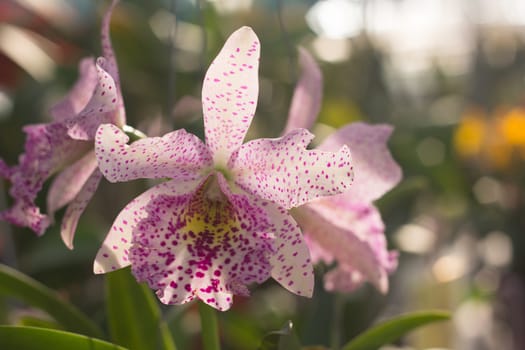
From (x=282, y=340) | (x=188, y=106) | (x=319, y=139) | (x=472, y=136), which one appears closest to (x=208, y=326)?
(x=282, y=340)

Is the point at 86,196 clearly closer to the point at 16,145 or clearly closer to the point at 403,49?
the point at 16,145

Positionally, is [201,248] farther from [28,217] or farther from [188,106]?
[188,106]

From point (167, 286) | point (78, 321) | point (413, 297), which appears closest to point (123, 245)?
point (167, 286)

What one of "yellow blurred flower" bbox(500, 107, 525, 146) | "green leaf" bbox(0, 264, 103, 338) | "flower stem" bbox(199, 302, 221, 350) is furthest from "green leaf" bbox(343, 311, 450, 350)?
"yellow blurred flower" bbox(500, 107, 525, 146)

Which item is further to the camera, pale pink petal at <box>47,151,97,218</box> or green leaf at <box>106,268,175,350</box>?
green leaf at <box>106,268,175,350</box>

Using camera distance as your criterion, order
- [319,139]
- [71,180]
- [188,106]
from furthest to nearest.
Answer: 1. [319,139]
2. [188,106]
3. [71,180]

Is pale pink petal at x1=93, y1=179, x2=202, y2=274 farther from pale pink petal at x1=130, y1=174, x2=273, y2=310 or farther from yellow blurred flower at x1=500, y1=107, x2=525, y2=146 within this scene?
yellow blurred flower at x1=500, y1=107, x2=525, y2=146

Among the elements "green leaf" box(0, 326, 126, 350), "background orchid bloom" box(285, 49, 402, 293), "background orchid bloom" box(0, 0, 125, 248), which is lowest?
"green leaf" box(0, 326, 126, 350)
